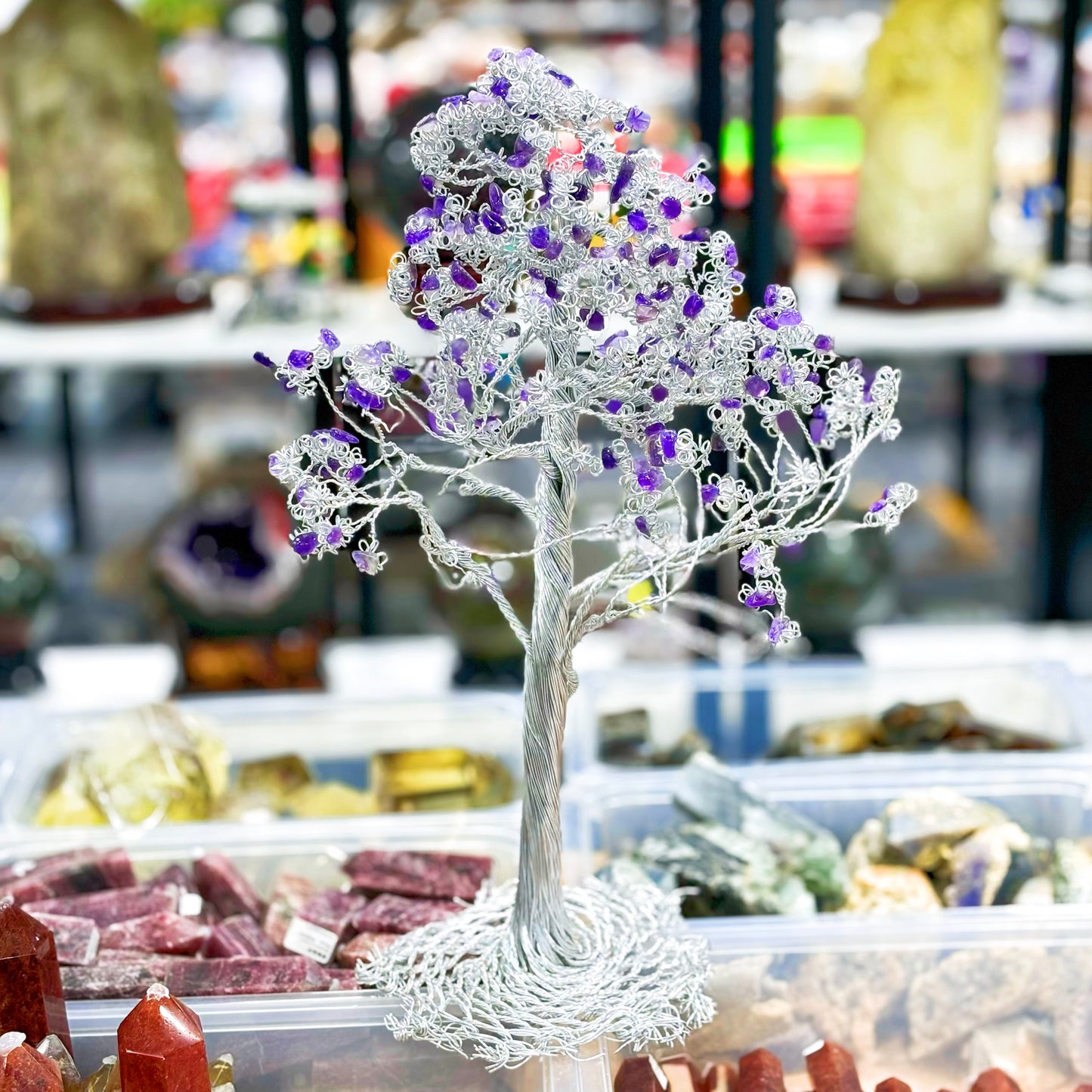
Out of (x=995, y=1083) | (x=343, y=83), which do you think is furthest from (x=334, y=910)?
(x=343, y=83)

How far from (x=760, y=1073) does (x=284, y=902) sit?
1.27 ft

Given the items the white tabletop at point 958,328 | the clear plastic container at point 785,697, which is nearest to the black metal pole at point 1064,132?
the white tabletop at point 958,328

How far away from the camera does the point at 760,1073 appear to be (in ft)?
3.21

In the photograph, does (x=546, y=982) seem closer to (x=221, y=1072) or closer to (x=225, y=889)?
(x=221, y=1072)

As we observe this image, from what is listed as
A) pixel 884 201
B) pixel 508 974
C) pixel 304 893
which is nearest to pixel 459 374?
pixel 508 974

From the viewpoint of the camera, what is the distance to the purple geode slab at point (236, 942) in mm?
1082

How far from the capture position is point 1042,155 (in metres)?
2.50

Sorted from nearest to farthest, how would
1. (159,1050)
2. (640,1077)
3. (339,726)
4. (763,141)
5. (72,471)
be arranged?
1. (159,1050)
2. (640,1077)
3. (339,726)
4. (763,141)
5. (72,471)

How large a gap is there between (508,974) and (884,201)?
1.18 meters

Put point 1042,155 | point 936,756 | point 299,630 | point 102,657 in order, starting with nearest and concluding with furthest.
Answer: point 936,756 < point 299,630 < point 102,657 < point 1042,155

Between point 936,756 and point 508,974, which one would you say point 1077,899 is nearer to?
point 936,756

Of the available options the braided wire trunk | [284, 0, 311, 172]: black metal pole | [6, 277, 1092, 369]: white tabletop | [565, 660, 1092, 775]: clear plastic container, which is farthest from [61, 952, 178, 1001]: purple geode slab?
[284, 0, 311, 172]: black metal pole

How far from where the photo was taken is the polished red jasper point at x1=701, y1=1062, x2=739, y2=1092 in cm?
99

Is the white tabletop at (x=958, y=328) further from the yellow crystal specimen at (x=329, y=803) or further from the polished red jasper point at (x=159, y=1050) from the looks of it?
the polished red jasper point at (x=159, y=1050)
